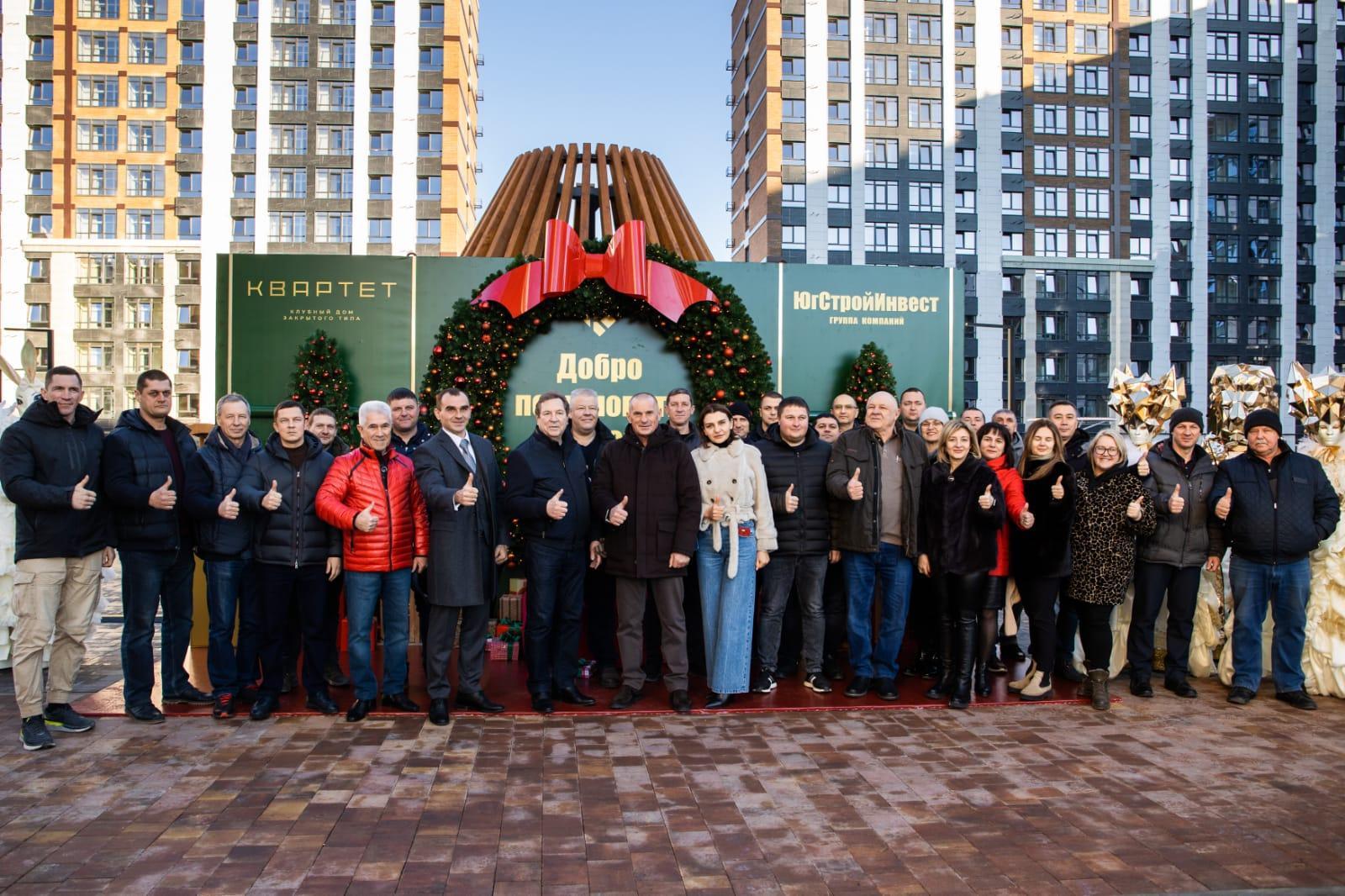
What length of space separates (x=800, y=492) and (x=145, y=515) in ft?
13.2

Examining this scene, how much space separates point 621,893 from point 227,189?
54.4 m

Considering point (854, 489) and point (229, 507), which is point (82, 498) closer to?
point (229, 507)

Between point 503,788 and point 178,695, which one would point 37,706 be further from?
point 503,788

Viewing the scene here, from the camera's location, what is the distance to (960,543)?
6.14 m

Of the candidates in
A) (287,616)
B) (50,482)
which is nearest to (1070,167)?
(287,616)

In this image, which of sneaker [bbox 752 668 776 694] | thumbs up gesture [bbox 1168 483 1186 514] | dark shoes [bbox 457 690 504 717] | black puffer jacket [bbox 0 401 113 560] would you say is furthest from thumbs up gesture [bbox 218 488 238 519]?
thumbs up gesture [bbox 1168 483 1186 514]

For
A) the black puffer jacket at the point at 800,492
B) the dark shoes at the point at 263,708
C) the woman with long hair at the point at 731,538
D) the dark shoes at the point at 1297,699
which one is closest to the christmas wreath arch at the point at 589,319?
the black puffer jacket at the point at 800,492

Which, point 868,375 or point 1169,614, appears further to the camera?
point 868,375

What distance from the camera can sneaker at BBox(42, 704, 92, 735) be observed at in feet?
17.9

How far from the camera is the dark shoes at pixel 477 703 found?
5918mm

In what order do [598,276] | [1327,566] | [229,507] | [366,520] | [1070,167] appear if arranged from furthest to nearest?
1. [1070,167]
2. [598,276]
3. [1327,566]
4. [229,507]
5. [366,520]

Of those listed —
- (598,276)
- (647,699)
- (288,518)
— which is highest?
(598,276)

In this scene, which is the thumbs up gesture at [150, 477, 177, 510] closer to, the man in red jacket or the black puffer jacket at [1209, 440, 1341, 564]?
the man in red jacket

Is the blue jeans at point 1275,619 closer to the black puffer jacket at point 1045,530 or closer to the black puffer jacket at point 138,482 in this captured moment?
the black puffer jacket at point 1045,530
